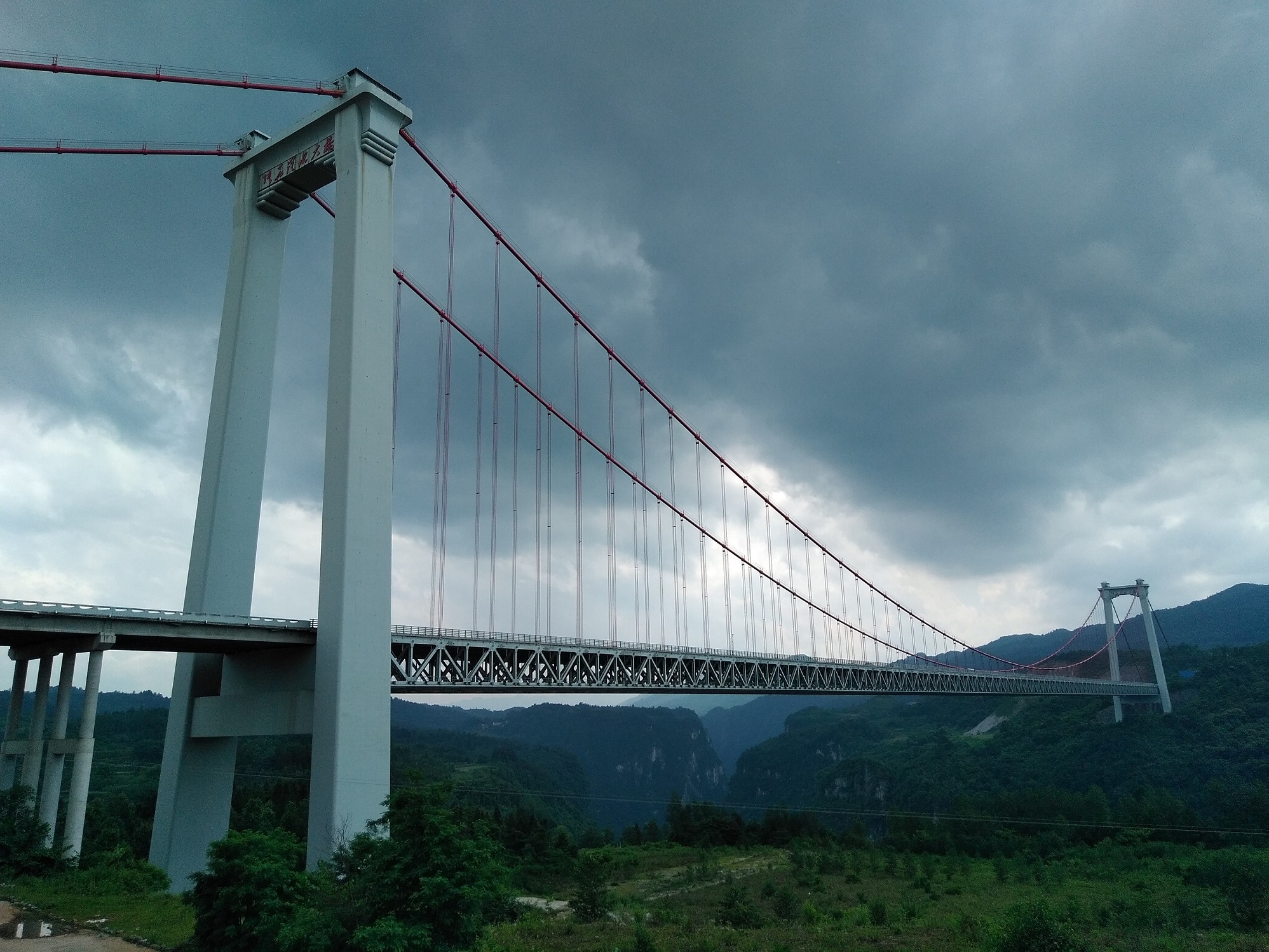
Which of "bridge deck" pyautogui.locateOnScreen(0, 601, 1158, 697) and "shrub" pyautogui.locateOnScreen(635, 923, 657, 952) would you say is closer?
"shrub" pyautogui.locateOnScreen(635, 923, 657, 952)

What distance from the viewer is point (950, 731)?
112m

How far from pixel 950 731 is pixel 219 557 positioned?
350 ft

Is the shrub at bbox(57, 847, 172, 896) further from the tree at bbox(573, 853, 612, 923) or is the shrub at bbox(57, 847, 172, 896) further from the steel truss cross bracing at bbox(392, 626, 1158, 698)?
the tree at bbox(573, 853, 612, 923)

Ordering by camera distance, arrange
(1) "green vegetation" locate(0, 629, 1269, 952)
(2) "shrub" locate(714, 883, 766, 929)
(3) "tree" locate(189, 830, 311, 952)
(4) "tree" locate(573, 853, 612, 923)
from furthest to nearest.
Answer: (4) "tree" locate(573, 853, 612, 923)
(2) "shrub" locate(714, 883, 766, 929)
(1) "green vegetation" locate(0, 629, 1269, 952)
(3) "tree" locate(189, 830, 311, 952)

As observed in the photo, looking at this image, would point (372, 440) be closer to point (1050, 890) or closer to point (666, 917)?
point (666, 917)

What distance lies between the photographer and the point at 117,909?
57.6 feet

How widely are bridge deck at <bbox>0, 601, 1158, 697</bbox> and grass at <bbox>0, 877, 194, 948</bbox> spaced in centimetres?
573

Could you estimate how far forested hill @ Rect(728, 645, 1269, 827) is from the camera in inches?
2549

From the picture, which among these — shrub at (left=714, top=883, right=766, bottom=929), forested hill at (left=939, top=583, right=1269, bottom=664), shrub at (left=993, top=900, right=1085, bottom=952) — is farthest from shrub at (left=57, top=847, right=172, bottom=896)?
forested hill at (left=939, top=583, right=1269, bottom=664)

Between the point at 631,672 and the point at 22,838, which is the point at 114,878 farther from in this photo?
the point at 631,672

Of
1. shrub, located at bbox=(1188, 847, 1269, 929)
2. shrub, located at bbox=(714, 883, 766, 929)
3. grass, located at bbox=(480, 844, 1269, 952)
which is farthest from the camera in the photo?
shrub, located at bbox=(1188, 847, 1269, 929)

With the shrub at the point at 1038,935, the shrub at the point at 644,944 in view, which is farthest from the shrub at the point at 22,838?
the shrub at the point at 1038,935

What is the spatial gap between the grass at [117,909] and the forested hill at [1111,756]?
58.6 meters

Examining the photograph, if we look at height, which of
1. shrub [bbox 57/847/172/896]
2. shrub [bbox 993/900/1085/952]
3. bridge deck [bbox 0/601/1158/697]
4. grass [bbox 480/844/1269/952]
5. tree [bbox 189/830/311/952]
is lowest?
grass [bbox 480/844/1269/952]
